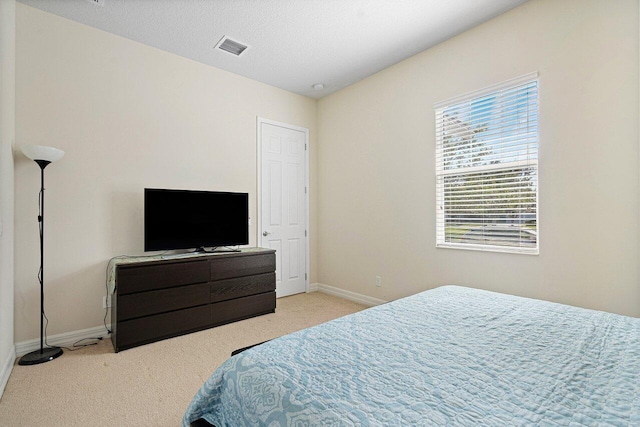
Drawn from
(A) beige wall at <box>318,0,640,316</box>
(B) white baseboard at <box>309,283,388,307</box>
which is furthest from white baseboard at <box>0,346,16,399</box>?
(A) beige wall at <box>318,0,640,316</box>

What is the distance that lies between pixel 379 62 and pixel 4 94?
11.2 feet

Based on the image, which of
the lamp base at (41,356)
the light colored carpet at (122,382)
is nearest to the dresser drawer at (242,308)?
the light colored carpet at (122,382)

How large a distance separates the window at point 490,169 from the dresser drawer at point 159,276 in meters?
2.46

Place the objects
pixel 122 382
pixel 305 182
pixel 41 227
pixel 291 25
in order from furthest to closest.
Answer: pixel 305 182, pixel 291 25, pixel 41 227, pixel 122 382

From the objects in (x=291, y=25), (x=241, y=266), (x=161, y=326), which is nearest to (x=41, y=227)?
(x=161, y=326)

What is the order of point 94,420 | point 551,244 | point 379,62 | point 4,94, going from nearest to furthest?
point 94,420 → point 4,94 → point 551,244 → point 379,62

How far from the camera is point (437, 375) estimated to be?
101 centimetres

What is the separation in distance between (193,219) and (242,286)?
2.94 feet

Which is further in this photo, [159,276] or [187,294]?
[187,294]

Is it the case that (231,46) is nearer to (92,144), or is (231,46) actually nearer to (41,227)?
(92,144)

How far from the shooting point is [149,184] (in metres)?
3.21

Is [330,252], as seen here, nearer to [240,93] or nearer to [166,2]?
[240,93]

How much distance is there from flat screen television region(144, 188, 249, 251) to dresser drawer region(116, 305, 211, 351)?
67 cm

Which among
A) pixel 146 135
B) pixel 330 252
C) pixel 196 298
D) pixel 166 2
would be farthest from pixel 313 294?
pixel 166 2
